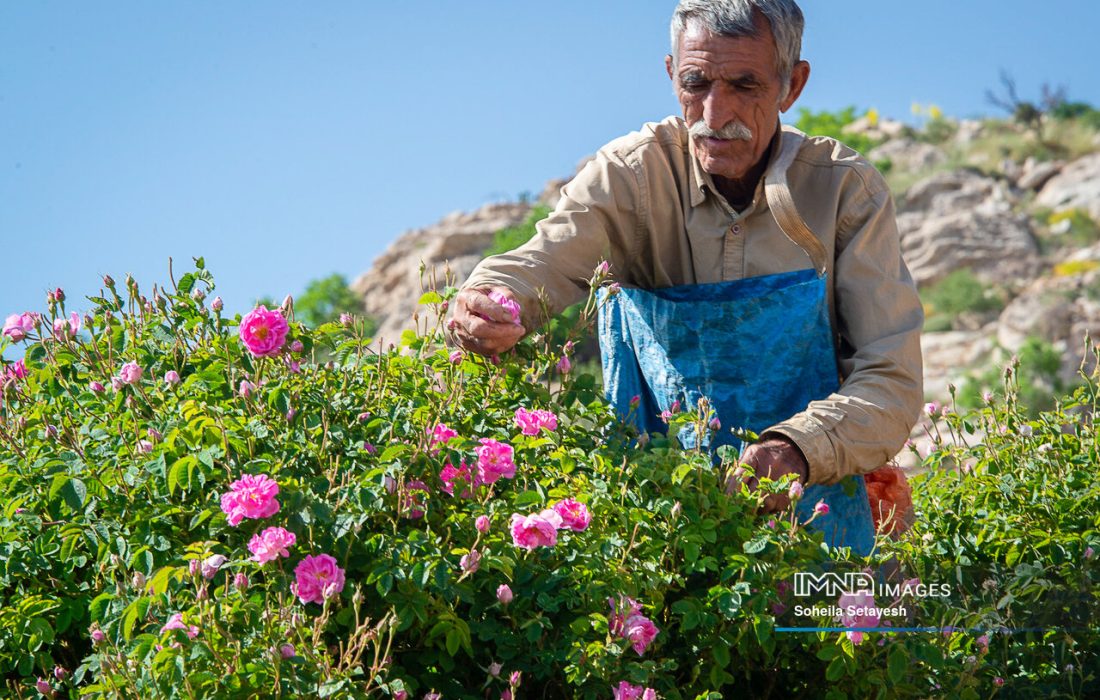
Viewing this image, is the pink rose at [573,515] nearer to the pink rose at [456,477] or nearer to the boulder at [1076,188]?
the pink rose at [456,477]

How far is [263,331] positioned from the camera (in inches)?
97.3

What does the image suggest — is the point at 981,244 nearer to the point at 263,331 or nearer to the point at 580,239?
the point at 580,239

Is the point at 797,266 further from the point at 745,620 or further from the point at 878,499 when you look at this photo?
the point at 745,620

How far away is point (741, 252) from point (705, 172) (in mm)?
226

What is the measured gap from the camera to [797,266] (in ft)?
10.8

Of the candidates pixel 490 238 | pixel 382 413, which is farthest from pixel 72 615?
pixel 490 238

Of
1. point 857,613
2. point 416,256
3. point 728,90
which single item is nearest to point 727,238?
point 728,90

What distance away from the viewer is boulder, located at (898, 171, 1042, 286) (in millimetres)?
24047

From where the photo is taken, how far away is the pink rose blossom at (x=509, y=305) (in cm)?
282

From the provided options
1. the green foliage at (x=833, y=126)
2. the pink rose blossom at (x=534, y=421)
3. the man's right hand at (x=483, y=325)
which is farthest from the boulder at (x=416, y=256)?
the pink rose blossom at (x=534, y=421)

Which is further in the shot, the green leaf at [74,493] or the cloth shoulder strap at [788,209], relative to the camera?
the cloth shoulder strap at [788,209]

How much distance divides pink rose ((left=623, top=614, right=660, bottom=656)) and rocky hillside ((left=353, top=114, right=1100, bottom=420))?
1549cm

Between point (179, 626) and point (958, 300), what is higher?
point (958, 300)

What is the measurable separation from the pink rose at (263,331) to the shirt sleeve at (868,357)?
3.58 ft
